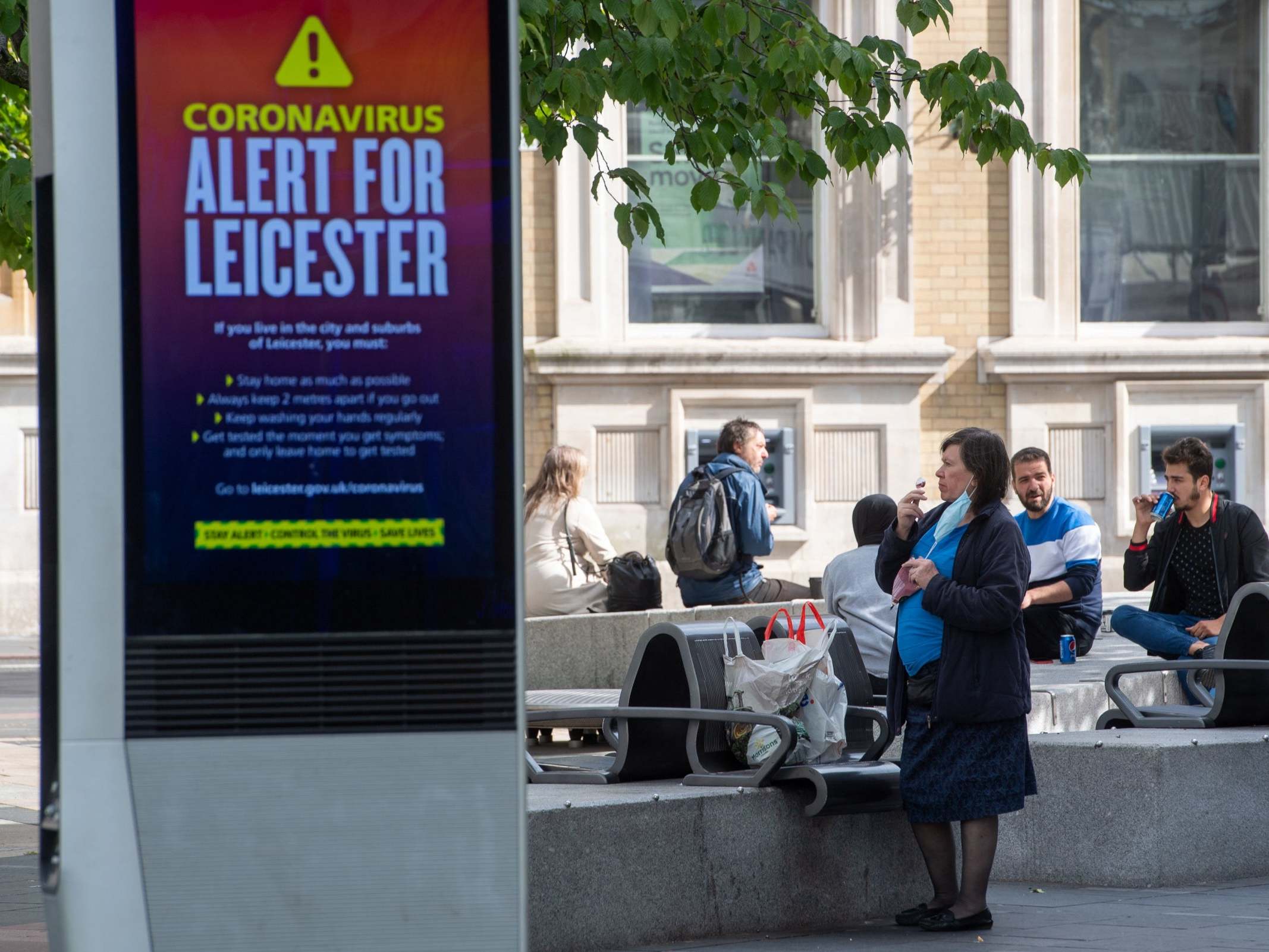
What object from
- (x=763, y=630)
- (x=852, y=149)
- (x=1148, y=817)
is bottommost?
(x=1148, y=817)

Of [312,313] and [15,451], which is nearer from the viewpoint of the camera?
[312,313]

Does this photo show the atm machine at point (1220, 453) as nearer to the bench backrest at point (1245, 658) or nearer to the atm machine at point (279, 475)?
the bench backrest at point (1245, 658)

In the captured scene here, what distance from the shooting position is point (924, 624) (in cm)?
617

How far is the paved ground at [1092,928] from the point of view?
5.85 m

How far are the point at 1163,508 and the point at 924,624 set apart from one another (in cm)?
318

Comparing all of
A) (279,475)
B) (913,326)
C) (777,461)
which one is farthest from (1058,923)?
(913,326)

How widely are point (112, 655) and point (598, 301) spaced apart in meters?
14.8

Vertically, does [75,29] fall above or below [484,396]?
above

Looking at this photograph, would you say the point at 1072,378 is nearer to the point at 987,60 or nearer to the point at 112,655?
the point at 987,60

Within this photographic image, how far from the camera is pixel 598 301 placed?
59.4 feet

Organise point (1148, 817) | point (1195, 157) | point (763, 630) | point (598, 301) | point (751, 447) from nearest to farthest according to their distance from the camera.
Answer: point (1148, 817)
point (763, 630)
point (751, 447)
point (598, 301)
point (1195, 157)

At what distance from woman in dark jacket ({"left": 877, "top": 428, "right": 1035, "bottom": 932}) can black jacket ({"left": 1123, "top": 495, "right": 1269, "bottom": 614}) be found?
2.43 meters

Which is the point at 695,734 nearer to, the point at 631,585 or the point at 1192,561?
the point at 1192,561

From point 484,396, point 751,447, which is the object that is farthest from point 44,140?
point 751,447
